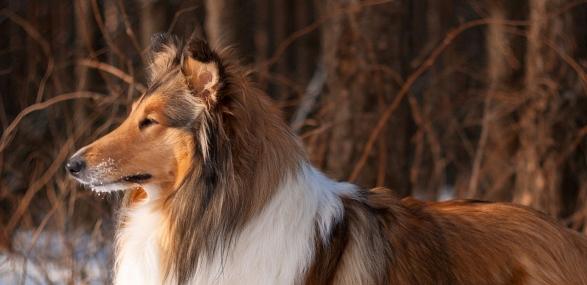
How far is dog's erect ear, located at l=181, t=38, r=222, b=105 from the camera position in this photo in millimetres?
3681

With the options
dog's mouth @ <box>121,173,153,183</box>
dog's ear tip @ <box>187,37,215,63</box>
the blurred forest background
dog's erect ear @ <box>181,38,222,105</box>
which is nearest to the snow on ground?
the blurred forest background

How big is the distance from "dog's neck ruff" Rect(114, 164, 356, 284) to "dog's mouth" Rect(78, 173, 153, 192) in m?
0.14

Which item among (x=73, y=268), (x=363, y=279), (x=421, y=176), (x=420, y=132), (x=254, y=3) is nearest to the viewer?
(x=363, y=279)

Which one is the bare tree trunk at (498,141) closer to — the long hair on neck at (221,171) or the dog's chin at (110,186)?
the long hair on neck at (221,171)

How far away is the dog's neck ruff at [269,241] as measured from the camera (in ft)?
12.6

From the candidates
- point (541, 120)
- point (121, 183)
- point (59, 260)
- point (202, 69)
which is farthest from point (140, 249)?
point (541, 120)

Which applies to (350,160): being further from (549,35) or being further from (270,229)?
(270,229)

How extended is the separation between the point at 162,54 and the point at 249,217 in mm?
995

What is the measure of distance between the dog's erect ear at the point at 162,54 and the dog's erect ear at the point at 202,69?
22 centimetres

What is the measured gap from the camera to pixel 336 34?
7570 mm

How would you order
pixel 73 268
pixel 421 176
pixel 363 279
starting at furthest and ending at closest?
pixel 421 176 → pixel 73 268 → pixel 363 279

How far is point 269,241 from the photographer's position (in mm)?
3875

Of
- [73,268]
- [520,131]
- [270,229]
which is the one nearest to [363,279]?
[270,229]

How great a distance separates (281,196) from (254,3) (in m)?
17.0
